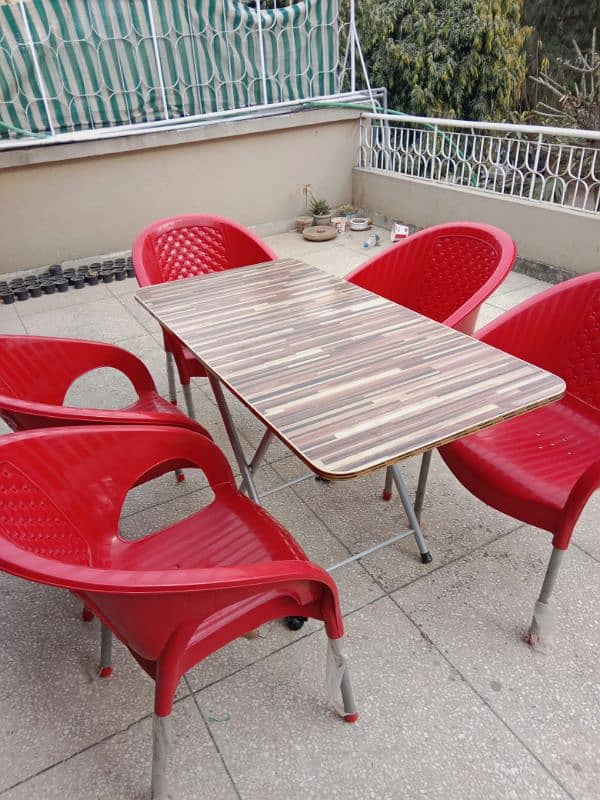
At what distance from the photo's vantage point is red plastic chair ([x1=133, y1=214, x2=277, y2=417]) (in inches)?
109

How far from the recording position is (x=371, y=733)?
4.72 feet

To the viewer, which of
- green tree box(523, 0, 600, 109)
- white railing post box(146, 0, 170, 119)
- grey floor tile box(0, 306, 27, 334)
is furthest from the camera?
green tree box(523, 0, 600, 109)

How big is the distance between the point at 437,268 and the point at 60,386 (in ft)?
5.49

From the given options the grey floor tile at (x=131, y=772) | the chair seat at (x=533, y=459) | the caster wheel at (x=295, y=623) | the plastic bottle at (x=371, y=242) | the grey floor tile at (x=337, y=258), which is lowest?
the grey floor tile at (x=337, y=258)

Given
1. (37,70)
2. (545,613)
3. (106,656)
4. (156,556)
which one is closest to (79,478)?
(156,556)

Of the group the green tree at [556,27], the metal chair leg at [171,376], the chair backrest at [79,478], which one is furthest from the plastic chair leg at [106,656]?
the green tree at [556,27]

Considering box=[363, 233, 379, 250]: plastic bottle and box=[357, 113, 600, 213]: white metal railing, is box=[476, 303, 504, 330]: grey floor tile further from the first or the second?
box=[363, 233, 379, 250]: plastic bottle

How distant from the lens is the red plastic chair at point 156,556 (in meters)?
0.95

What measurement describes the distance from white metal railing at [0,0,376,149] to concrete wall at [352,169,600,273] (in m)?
1.18

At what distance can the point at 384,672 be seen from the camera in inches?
62.6

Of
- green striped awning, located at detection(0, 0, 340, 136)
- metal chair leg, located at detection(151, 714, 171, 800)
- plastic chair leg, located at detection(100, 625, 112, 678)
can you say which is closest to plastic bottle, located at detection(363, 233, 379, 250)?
green striped awning, located at detection(0, 0, 340, 136)

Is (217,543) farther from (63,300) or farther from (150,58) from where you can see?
(150,58)

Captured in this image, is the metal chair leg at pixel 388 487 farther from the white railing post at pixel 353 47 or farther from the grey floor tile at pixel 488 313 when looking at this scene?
the white railing post at pixel 353 47

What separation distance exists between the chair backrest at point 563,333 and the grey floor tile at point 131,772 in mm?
1481
